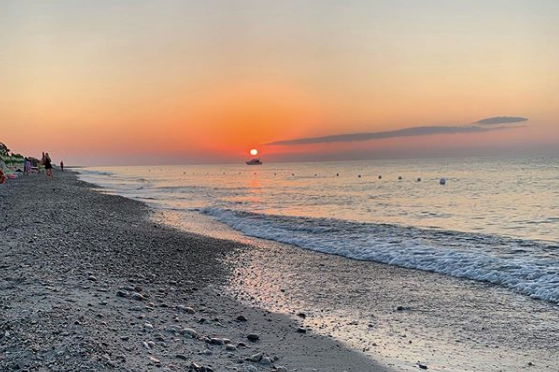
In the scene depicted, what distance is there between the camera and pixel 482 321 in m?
7.42

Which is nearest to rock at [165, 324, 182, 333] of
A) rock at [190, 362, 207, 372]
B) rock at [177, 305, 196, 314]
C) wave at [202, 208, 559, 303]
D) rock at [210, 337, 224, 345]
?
rock at [210, 337, 224, 345]

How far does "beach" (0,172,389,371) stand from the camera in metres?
4.77

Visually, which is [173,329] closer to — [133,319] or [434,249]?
[133,319]

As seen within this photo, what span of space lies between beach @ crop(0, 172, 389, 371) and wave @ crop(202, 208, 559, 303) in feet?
17.1

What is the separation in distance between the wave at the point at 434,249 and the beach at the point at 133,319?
205 inches

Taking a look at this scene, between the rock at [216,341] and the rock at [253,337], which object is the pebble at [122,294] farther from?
the rock at [253,337]

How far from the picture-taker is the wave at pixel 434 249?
10406mm

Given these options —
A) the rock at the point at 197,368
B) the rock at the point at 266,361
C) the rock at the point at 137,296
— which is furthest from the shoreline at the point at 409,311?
the rock at the point at 197,368

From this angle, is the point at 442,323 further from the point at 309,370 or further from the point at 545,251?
the point at 545,251

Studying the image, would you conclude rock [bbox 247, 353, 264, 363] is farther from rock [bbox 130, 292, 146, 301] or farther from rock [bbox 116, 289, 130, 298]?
rock [bbox 116, 289, 130, 298]

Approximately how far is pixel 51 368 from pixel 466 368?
16.5ft

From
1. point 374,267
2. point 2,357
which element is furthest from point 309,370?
point 374,267

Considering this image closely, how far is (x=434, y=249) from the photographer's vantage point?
13750mm

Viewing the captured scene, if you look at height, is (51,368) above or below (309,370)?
above
